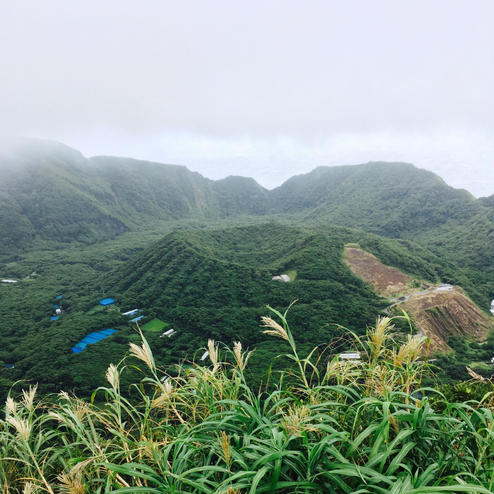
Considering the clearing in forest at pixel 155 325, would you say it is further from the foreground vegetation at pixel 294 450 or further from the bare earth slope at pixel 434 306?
the foreground vegetation at pixel 294 450

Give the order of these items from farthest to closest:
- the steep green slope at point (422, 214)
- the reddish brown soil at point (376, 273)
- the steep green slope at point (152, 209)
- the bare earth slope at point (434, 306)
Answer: the steep green slope at point (152, 209), the steep green slope at point (422, 214), the reddish brown soil at point (376, 273), the bare earth slope at point (434, 306)

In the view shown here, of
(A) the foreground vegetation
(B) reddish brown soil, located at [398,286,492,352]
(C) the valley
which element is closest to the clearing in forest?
(C) the valley

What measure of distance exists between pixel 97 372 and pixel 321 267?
1961 inches

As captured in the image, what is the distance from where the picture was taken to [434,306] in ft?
165

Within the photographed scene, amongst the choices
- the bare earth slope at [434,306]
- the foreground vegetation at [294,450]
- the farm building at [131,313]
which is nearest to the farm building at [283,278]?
the bare earth slope at [434,306]

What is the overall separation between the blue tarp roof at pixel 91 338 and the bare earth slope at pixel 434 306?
183 feet

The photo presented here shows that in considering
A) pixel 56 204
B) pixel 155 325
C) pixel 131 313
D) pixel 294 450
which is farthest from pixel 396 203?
pixel 56 204

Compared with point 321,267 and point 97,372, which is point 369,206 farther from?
point 97,372

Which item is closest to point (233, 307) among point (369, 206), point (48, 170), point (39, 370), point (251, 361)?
point (251, 361)

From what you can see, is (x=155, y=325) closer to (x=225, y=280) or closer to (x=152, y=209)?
(x=225, y=280)

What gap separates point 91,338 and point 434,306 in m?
64.3

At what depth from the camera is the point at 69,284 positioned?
88.5 metres

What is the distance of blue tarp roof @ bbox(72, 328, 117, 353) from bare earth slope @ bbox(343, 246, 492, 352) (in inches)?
2192

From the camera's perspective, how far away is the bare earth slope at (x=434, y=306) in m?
47.5
